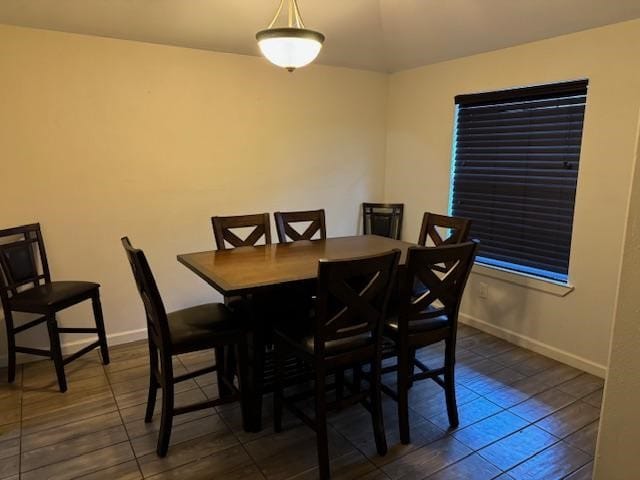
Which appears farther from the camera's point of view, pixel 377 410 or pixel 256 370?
pixel 256 370

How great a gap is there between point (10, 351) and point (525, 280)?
3.50 metres

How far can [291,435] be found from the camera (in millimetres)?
2219

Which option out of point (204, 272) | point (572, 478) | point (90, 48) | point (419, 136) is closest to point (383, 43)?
point (419, 136)

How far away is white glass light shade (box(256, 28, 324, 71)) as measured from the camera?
80.7 inches

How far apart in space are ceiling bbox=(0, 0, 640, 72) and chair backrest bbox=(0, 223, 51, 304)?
131 centimetres

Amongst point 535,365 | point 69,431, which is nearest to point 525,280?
point 535,365

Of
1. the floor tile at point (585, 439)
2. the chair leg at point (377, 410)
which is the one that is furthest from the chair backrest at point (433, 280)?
the floor tile at point (585, 439)

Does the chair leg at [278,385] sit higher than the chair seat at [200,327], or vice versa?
the chair seat at [200,327]

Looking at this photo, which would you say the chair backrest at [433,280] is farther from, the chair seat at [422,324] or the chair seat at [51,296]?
the chair seat at [51,296]

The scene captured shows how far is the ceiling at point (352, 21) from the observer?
2645mm

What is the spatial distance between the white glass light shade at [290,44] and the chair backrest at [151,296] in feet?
3.78

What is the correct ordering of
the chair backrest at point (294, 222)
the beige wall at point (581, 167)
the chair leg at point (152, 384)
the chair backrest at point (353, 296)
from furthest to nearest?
the chair backrest at point (294, 222), the beige wall at point (581, 167), the chair leg at point (152, 384), the chair backrest at point (353, 296)

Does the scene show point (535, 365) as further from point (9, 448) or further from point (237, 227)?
point (9, 448)

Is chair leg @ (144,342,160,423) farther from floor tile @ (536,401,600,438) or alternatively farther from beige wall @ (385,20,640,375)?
beige wall @ (385,20,640,375)
